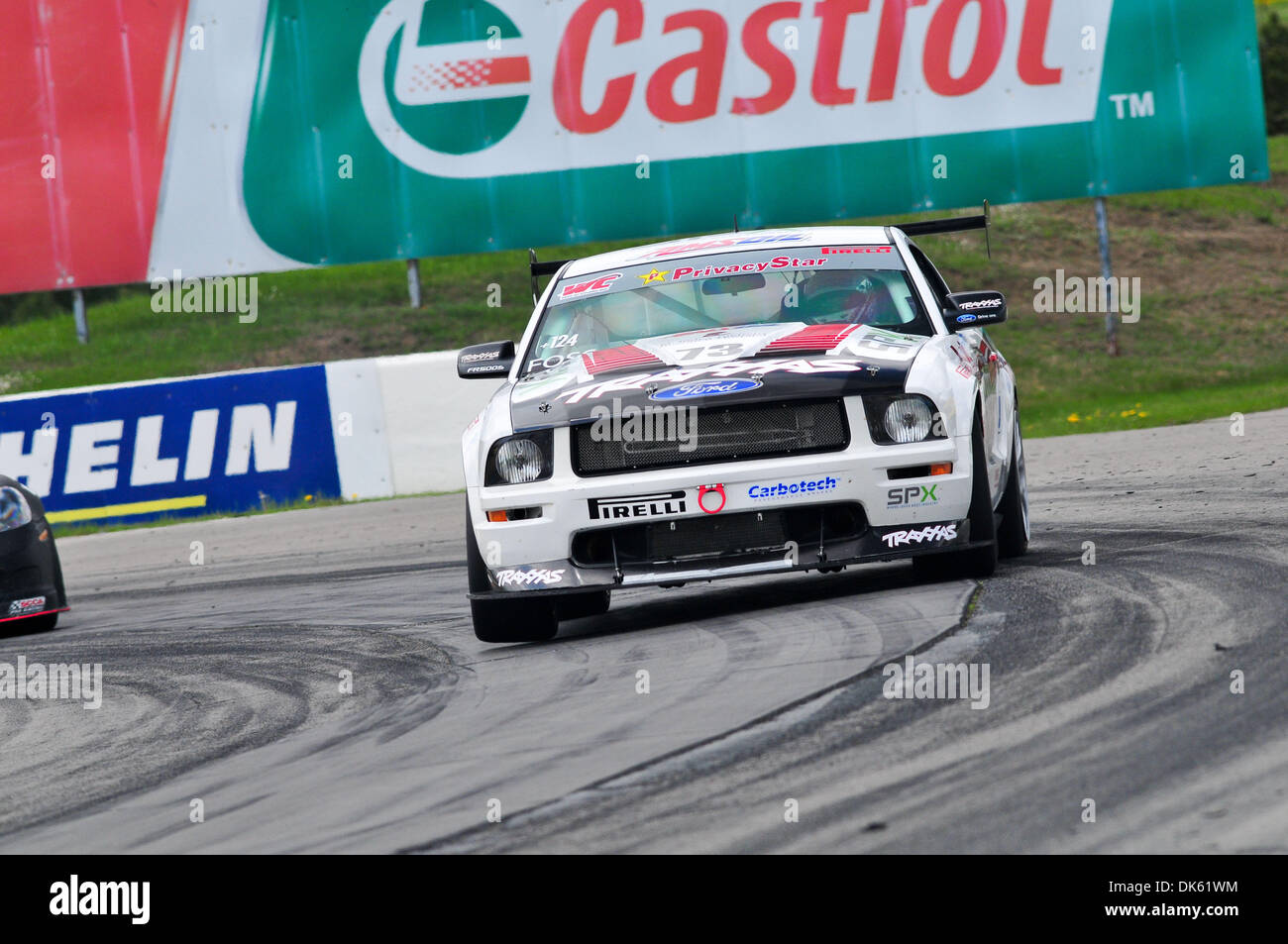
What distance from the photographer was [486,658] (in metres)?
6.50

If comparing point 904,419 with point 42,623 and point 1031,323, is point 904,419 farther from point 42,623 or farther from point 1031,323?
point 1031,323

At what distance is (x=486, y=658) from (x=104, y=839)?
2384 millimetres

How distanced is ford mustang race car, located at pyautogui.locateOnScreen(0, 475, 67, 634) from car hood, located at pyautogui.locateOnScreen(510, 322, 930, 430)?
3.50 meters

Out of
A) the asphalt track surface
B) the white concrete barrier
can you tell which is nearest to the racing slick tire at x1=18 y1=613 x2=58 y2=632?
the asphalt track surface

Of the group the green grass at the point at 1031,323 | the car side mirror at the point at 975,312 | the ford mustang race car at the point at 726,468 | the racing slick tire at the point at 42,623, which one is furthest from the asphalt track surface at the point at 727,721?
the green grass at the point at 1031,323

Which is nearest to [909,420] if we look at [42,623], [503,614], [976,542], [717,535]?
[976,542]

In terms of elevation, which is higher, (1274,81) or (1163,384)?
(1274,81)

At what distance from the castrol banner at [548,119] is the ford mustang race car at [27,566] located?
1145 cm

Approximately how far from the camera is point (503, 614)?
670 cm

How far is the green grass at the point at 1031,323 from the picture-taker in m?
20.2

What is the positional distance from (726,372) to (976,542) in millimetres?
1118
